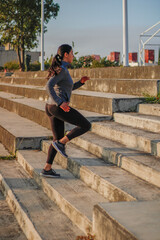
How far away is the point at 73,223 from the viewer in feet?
9.87

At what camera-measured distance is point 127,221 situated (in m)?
2.10

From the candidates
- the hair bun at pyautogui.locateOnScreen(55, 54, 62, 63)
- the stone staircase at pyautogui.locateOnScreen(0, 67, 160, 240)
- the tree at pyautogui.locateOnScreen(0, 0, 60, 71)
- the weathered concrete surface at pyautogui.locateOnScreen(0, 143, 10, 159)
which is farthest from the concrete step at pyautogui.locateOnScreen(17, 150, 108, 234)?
the tree at pyautogui.locateOnScreen(0, 0, 60, 71)

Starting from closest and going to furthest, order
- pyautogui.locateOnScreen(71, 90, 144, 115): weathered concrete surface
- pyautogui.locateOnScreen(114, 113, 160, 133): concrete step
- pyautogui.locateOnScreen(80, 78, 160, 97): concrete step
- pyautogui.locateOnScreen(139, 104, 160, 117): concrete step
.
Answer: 1. pyautogui.locateOnScreen(114, 113, 160, 133): concrete step
2. pyautogui.locateOnScreen(139, 104, 160, 117): concrete step
3. pyautogui.locateOnScreen(71, 90, 144, 115): weathered concrete surface
4. pyautogui.locateOnScreen(80, 78, 160, 97): concrete step

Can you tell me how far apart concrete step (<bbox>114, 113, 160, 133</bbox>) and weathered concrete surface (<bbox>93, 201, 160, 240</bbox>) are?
2045mm

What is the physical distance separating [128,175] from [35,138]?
2.26 m

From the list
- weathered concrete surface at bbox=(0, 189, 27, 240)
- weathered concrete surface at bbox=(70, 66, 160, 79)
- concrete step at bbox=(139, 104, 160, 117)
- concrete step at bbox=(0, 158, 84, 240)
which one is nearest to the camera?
concrete step at bbox=(0, 158, 84, 240)

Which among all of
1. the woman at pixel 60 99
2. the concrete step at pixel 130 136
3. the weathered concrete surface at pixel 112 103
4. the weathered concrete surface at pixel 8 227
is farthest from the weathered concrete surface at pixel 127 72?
the weathered concrete surface at pixel 8 227

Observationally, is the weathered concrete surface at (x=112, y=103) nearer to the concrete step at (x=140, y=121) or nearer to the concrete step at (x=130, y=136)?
the concrete step at (x=140, y=121)

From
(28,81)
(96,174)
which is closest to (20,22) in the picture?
(28,81)

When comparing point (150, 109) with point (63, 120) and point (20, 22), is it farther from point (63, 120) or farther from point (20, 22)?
point (20, 22)

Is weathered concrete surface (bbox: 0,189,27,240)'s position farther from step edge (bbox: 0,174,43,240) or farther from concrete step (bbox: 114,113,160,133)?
concrete step (bbox: 114,113,160,133)

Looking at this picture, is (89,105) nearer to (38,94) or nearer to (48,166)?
(48,166)

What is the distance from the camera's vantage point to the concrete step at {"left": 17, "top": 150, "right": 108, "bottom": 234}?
2.91 metres

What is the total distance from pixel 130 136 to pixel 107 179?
1.06m
